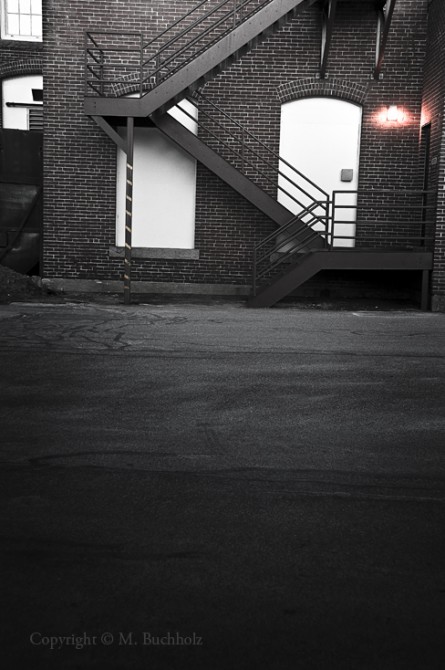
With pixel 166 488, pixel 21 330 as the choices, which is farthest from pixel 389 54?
pixel 166 488

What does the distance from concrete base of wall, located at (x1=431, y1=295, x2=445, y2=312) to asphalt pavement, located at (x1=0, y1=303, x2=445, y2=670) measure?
6225 millimetres

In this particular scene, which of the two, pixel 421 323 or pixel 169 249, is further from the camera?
pixel 169 249

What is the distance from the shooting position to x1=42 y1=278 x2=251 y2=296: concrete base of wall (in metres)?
16.3

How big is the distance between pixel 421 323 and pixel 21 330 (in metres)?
6.56

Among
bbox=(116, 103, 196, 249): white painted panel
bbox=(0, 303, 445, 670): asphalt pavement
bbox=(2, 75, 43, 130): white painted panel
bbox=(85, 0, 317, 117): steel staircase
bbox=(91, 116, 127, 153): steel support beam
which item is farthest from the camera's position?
bbox=(2, 75, 43, 130): white painted panel

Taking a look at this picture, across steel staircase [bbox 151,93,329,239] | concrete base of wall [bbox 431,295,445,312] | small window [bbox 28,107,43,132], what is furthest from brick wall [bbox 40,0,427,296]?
small window [bbox 28,107,43,132]

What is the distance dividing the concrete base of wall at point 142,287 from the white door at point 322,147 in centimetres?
224

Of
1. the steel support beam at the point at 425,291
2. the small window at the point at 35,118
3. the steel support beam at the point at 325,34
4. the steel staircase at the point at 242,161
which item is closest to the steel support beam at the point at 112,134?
the steel staircase at the point at 242,161

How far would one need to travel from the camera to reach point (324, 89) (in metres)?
15.8

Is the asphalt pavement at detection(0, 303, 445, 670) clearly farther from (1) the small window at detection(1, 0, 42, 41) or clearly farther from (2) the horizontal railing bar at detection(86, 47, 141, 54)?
(1) the small window at detection(1, 0, 42, 41)

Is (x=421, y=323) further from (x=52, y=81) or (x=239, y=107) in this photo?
(x=52, y=81)

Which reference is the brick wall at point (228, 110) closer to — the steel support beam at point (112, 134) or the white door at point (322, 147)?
the white door at point (322, 147)

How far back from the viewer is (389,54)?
15.8m

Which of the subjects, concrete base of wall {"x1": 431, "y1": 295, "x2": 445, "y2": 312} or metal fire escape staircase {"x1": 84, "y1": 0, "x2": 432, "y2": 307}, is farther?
concrete base of wall {"x1": 431, "y1": 295, "x2": 445, "y2": 312}
